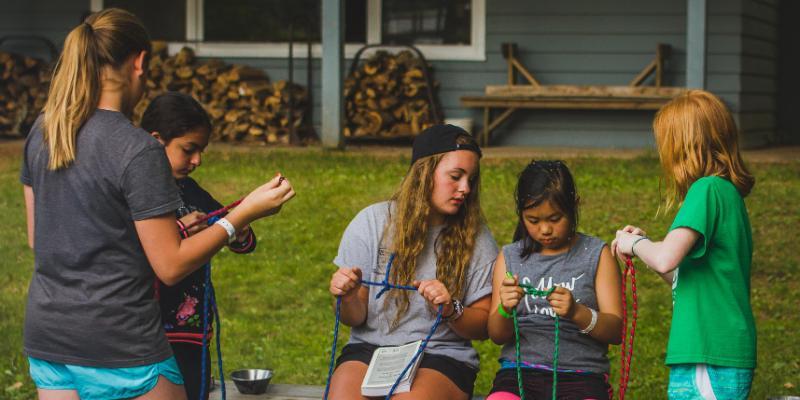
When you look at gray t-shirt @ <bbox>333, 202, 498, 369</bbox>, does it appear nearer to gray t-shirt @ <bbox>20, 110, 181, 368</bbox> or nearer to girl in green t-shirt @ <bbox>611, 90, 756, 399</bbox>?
girl in green t-shirt @ <bbox>611, 90, 756, 399</bbox>

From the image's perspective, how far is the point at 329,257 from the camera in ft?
22.9

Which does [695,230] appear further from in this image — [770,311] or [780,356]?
[770,311]

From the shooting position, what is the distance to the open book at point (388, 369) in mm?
3455

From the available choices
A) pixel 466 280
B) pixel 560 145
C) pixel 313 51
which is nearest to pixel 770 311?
pixel 466 280

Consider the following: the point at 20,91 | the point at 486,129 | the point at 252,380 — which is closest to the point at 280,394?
the point at 252,380

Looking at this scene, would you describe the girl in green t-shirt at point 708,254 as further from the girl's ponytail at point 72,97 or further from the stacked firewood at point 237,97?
the stacked firewood at point 237,97

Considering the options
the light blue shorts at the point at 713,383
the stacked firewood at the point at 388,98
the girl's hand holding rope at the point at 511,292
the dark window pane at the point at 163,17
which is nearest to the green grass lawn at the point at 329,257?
the stacked firewood at the point at 388,98

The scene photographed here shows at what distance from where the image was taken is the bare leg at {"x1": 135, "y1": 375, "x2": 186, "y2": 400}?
283 centimetres

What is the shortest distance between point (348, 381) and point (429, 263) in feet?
1.55

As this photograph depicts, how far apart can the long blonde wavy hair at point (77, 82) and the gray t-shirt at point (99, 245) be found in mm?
31

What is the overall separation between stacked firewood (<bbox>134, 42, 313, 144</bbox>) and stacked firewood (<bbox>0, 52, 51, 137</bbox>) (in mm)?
1312

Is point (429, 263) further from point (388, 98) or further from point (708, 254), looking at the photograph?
point (388, 98)

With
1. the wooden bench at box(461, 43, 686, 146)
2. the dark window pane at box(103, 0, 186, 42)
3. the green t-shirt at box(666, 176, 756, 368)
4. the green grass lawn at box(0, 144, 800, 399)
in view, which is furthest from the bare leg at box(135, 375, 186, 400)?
the dark window pane at box(103, 0, 186, 42)

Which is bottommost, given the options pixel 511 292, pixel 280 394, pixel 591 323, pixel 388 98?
pixel 280 394
